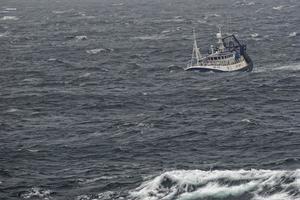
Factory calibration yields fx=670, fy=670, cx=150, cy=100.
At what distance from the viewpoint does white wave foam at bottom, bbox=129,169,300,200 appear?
207 feet

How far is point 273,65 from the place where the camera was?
13962cm

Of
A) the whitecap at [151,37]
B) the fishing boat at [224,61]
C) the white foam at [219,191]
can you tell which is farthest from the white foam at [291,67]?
the white foam at [219,191]

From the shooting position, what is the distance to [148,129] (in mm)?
92625

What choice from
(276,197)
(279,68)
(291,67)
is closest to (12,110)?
(276,197)

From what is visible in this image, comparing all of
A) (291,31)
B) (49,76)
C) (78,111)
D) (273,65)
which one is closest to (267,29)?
(291,31)

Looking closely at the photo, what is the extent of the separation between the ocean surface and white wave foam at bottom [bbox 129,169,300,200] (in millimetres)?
103

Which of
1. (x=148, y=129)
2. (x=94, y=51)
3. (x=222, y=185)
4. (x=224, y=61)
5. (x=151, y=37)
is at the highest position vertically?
(x=222, y=185)

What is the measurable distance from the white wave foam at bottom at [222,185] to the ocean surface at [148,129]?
0.34 feet

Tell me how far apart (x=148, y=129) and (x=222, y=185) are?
91.2 feet

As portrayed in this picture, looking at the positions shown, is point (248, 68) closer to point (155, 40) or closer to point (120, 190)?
point (155, 40)

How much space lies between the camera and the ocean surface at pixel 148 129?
223 feet

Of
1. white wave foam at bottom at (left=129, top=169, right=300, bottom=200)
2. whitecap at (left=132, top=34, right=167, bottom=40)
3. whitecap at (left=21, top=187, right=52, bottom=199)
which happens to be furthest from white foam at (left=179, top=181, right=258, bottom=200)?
whitecap at (left=132, top=34, right=167, bottom=40)

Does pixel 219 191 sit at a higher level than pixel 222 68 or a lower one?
higher

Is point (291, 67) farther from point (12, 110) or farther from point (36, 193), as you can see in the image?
point (36, 193)
